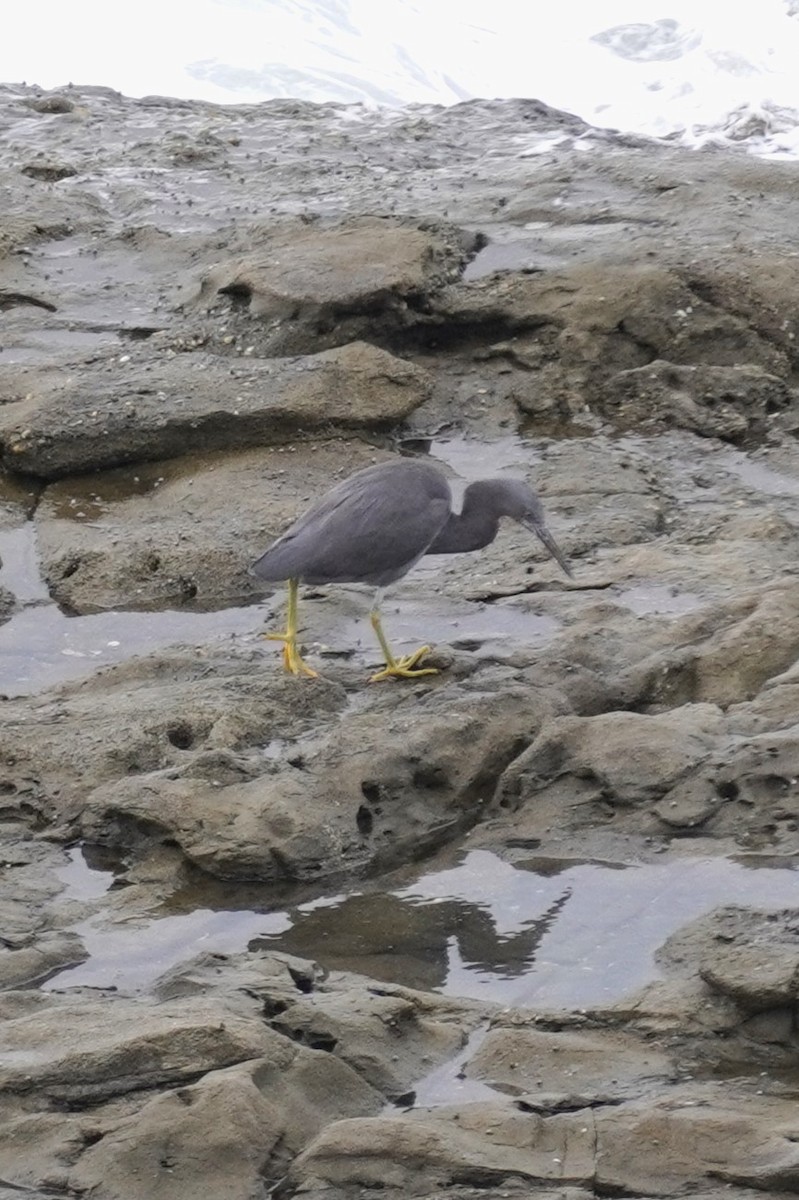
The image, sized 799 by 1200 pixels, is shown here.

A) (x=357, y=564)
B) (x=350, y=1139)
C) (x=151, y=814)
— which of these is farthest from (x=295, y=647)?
(x=350, y=1139)

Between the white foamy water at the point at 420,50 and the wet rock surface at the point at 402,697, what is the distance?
291 inches

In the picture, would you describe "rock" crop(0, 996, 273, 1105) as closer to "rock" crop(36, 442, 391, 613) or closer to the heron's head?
the heron's head

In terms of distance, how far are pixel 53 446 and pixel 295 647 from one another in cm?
201

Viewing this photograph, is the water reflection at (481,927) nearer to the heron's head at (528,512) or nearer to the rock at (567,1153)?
the rock at (567,1153)

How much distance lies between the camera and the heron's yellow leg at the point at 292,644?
6.06 metres

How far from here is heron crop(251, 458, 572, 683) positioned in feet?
19.9

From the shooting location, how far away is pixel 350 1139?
11.7 ft

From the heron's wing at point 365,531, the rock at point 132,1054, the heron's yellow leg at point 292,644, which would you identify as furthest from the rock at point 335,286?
the rock at point 132,1054

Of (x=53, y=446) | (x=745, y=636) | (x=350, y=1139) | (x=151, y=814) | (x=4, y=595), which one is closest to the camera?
(x=350, y=1139)

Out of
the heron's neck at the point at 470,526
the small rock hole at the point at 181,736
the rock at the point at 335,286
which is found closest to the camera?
the small rock hole at the point at 181,736

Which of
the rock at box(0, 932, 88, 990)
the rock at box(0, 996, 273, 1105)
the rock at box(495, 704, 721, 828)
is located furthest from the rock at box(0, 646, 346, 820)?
the rock at box(0, 996, 273, 1105)

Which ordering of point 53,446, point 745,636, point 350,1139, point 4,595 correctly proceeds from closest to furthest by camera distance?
point 350,1139
point 745,636
point 4,595
point 53,446

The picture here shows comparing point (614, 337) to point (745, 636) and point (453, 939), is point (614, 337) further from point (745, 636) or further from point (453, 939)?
point (453, 939)

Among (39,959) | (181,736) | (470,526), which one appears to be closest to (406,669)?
(470,526)
